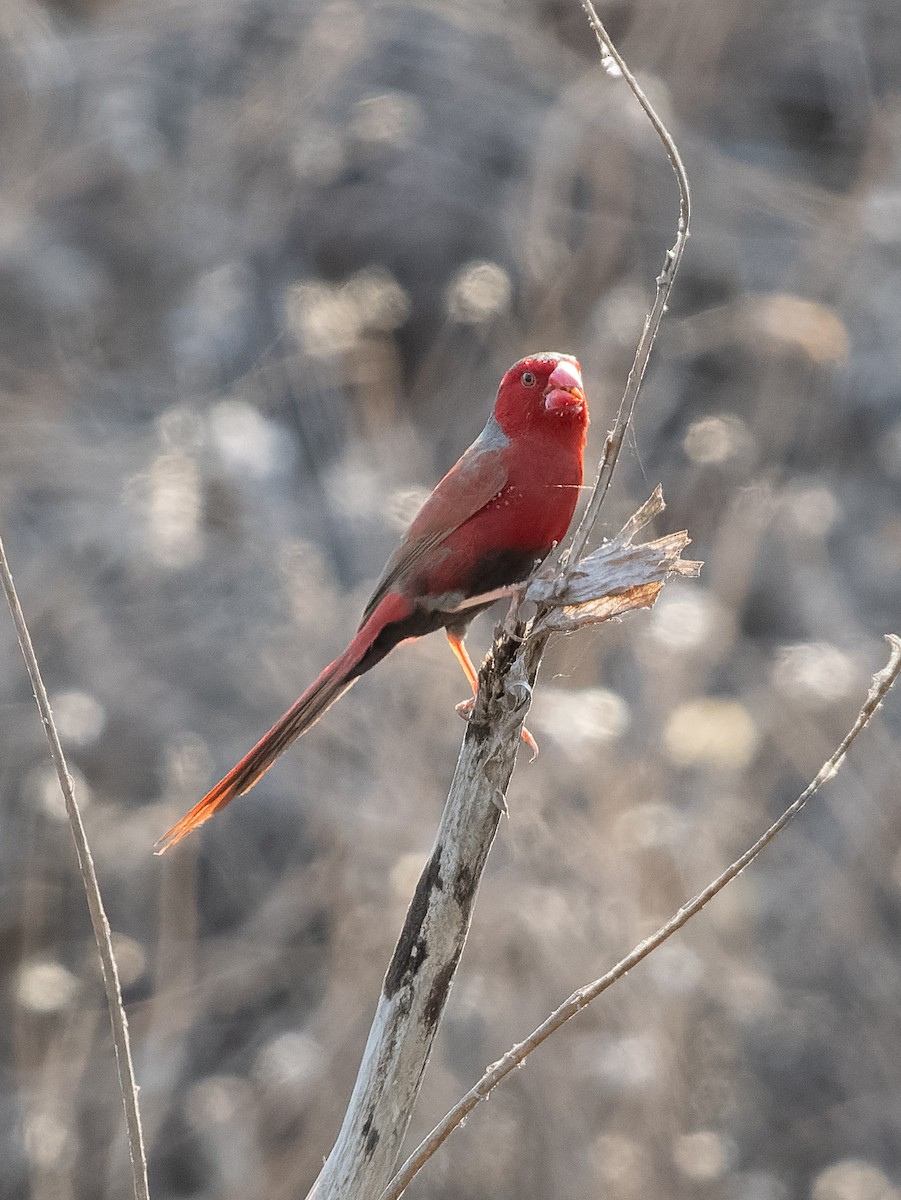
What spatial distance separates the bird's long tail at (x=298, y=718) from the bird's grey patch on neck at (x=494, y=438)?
36cm

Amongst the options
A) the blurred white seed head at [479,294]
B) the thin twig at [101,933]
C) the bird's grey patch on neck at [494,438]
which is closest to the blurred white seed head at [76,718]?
the blurred white seed head at [479,294]

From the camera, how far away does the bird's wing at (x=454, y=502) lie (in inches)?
102

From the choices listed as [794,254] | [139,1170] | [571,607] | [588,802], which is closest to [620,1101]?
[588,802]

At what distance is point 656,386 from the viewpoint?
5.61m

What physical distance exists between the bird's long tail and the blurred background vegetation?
122 centimetres

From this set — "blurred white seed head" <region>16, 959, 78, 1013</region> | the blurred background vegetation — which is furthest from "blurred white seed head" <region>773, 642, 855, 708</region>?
"blurred white seed head" <region>16, 959, 78, 1013</region>

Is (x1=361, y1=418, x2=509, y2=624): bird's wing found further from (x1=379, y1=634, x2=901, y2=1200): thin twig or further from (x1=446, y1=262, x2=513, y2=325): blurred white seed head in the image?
(x1=446, y1=262, x2=513, y2=325): blurred white seed head

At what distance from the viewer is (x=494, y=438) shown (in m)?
2.68

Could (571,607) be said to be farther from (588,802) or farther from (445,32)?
(445,32)

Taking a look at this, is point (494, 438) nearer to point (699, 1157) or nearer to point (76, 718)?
point (76, 718)

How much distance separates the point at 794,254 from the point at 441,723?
137 inches

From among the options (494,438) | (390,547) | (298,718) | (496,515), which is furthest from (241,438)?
(298,718)

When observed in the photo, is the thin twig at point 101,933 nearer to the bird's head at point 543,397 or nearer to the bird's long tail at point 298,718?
the bird's long tail at point 298,718

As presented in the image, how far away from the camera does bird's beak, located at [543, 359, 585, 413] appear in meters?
2.56
